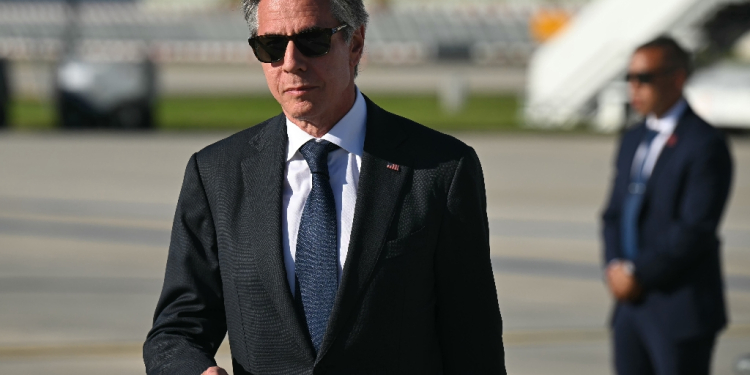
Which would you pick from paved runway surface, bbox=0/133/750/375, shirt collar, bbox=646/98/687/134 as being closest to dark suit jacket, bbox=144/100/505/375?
shirt collar, bbox=646/98/687/134

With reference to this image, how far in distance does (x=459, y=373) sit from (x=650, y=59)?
8.35 feet

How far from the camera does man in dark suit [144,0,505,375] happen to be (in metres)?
2.43

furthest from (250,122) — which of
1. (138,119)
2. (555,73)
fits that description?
(555,73)

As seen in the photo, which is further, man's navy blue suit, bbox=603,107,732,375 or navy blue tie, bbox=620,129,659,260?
navy blue tie, bbox=620,129,659,260

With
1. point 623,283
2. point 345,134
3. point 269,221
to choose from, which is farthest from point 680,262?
point 269,221

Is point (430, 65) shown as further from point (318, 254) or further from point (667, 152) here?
point (318, 254)

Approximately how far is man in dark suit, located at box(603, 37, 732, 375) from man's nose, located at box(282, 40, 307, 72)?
2.34m

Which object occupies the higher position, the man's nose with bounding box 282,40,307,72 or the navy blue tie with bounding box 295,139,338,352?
the man's nose with bounding box 282,40,307,72

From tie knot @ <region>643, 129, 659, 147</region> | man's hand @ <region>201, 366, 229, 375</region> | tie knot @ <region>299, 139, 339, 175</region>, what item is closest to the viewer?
man's hand @ <region>201, 366, 229, 375</region>

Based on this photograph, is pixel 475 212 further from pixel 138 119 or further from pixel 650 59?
pixel 138 119

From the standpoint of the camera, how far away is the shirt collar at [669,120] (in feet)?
15.1

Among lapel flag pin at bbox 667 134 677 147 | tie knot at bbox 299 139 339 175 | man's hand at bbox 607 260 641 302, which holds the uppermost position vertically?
lapel flag pin at bbox 667 134 677 147

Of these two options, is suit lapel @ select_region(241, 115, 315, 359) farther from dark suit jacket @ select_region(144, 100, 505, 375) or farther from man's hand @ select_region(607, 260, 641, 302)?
man's hand @ select_region(607, 260, 641, 302)

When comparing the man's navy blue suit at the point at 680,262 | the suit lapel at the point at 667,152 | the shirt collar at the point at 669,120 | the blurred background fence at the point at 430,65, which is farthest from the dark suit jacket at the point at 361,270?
the shirt collar at the point at 669,120
